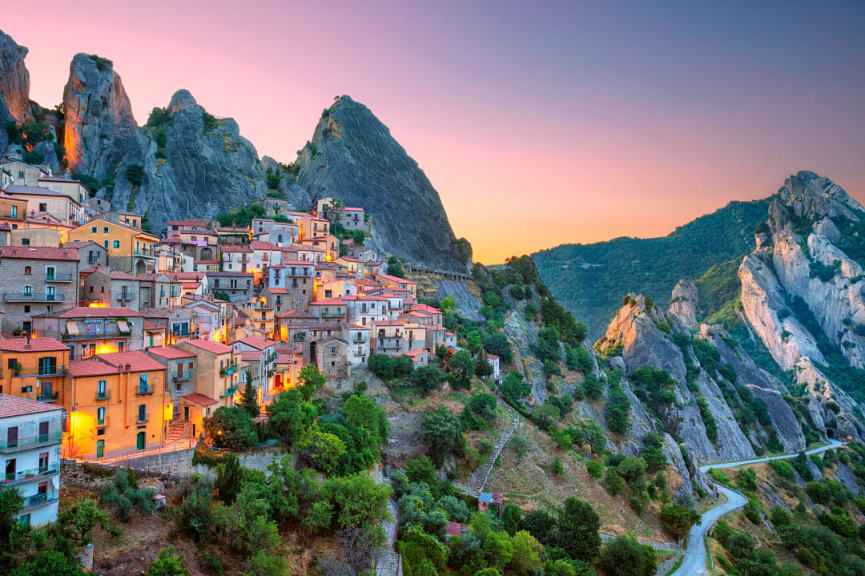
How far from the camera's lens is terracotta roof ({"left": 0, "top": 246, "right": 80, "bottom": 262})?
2640 centimetres

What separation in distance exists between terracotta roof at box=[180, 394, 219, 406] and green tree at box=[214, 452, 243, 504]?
218 inches

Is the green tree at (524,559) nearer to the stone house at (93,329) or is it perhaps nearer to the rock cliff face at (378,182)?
the stone house at (93,329)

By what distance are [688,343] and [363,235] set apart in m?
67.1

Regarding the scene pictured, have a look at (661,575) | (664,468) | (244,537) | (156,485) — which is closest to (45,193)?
(156,485)

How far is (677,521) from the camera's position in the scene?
41719mm

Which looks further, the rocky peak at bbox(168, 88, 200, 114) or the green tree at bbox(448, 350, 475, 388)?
the rocky peak at bbox(168, 88, 200, 114)

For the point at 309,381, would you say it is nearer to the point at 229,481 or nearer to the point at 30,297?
the point at 229,481

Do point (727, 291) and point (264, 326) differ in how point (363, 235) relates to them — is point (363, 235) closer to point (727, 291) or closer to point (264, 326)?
point (264, 326)

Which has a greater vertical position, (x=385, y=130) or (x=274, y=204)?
(x=385, y=130)

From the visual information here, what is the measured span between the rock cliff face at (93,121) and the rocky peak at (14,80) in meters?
5.33

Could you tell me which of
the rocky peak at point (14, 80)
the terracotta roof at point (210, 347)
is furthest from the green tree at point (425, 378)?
the rocky peak at point (14, 80)

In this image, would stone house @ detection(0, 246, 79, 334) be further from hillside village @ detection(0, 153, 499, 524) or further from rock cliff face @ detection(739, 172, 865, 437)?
rock cliff face @ detection(739, 172, 865, 437)

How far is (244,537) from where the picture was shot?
19.7m

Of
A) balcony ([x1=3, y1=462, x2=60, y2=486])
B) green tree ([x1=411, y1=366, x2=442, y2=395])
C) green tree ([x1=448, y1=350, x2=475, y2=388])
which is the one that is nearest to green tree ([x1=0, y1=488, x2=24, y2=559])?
balcony ([x1=3, y1=462, x2=60, y2=486])
